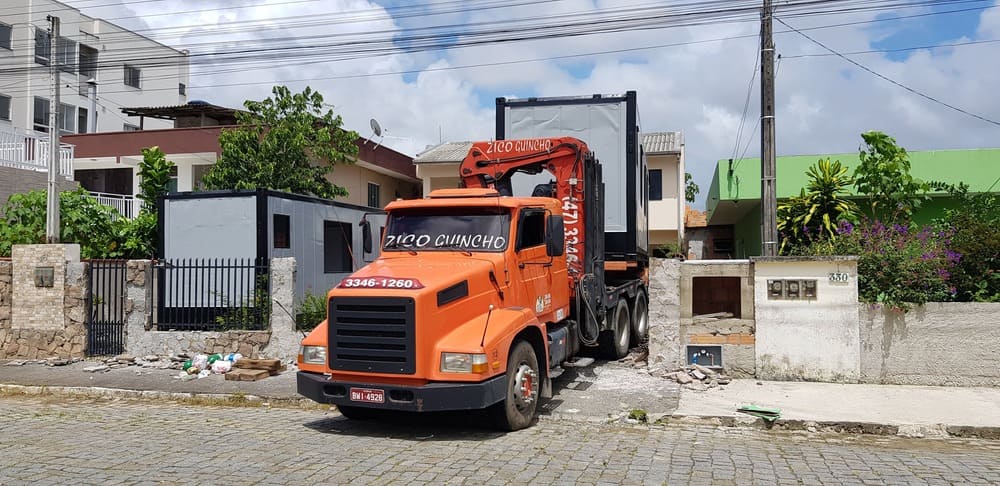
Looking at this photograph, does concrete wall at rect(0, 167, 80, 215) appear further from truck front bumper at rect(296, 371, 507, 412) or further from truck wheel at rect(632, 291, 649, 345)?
truck front bumper at rect(296, 371, 507, 412)

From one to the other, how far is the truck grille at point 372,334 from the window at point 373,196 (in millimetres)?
19669

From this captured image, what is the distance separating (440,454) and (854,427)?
467 centimetres

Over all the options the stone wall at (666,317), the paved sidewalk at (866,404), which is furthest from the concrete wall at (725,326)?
the paved sidewalk at (866,404)

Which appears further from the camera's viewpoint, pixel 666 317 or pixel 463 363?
pixel 666 317

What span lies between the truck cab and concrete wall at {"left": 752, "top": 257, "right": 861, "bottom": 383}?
3.58 meters

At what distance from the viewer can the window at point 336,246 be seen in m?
16.1

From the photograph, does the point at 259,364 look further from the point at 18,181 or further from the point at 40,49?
the point at 40,49

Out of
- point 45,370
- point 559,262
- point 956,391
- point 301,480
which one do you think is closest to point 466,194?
point 559,262

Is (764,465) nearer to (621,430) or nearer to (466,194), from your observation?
(621,430)

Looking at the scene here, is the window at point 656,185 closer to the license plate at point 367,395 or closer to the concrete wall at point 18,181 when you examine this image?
the concrete wall at point 18,181

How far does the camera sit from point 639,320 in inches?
575

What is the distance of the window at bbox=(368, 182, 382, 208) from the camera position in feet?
88.7

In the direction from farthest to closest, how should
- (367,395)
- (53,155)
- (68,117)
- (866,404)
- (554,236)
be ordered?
(68,117) → (53,155) → (866,404) → (554,236) → (367,395)

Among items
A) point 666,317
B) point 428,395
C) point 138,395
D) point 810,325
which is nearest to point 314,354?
Answer: point 428,395
